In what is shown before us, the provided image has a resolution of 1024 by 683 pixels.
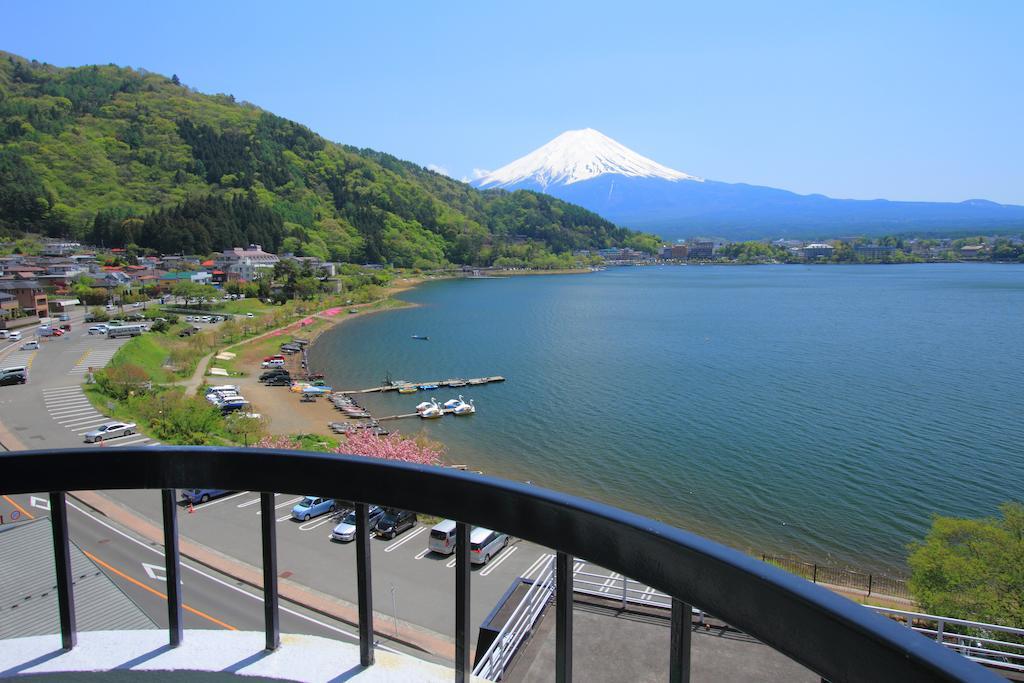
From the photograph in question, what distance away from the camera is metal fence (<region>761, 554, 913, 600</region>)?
20.6 feet

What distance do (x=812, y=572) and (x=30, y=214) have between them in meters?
40.6

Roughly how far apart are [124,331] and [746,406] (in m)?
15.3

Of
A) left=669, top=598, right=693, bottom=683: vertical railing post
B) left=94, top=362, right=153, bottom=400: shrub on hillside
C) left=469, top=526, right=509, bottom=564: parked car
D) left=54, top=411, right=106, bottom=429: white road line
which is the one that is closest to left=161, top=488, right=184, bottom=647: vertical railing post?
left=669, top=598, right=693, bottom=683: vertical railing post

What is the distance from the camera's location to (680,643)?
1.70ft

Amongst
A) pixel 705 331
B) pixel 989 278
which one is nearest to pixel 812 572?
pixel 705 331

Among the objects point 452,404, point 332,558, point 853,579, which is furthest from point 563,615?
point 452,404

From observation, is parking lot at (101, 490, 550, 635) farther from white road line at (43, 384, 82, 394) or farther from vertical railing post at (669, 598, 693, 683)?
white road line at (43, 384, 82, 394)

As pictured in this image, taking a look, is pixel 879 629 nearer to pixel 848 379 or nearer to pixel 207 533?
pixel 207 533

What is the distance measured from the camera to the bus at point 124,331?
16.9 m

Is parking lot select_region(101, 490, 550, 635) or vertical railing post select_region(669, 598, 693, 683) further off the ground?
vertical railing post select_region(669, 598, 693, 683)

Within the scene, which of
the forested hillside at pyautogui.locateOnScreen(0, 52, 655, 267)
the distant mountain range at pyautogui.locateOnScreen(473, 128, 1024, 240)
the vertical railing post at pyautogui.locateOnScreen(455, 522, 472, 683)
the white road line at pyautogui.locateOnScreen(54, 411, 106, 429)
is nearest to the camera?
the vertical railing post at pyautogui.locateOnScreen(455, 522, 472, 683)

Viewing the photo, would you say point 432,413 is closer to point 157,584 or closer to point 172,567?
point 157,584

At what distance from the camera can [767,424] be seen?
11.6 meters

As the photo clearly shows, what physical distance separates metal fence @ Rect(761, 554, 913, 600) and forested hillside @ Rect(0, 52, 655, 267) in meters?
33.1
